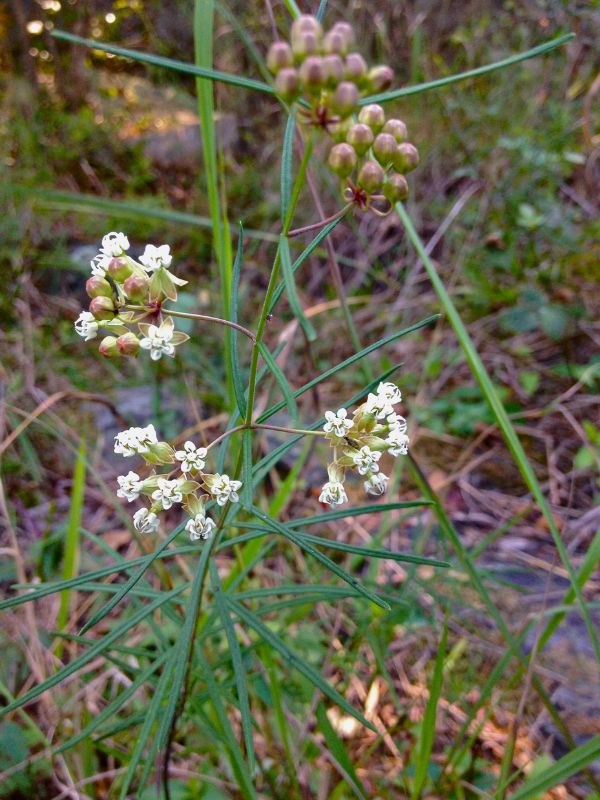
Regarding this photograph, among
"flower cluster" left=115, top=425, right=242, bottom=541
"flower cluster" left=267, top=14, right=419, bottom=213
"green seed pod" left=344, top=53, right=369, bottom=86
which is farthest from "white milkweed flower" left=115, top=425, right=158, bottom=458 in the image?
"green seed pod" left=344, top=53, right=369, bottom=86

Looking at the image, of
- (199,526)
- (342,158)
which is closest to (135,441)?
(199,526)

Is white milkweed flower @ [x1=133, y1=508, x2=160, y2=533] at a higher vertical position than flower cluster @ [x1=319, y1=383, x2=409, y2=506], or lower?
lower

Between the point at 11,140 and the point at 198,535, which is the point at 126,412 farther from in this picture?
the point at 11,140

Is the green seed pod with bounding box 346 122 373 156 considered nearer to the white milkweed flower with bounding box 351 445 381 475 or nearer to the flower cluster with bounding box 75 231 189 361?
the flower cluster with bounding box 75 231 189 361

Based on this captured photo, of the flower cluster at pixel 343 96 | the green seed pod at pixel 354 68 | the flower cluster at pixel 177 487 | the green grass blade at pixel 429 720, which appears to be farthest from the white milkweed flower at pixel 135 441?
the green grass blade at pixel 429 720

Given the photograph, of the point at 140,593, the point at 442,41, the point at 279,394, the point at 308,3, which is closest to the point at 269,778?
the point at 140,593

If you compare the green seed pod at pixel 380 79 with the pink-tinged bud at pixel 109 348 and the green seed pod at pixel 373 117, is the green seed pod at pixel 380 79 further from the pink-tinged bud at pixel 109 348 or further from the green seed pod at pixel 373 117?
the pink-tinged bud at pixel 109 348
